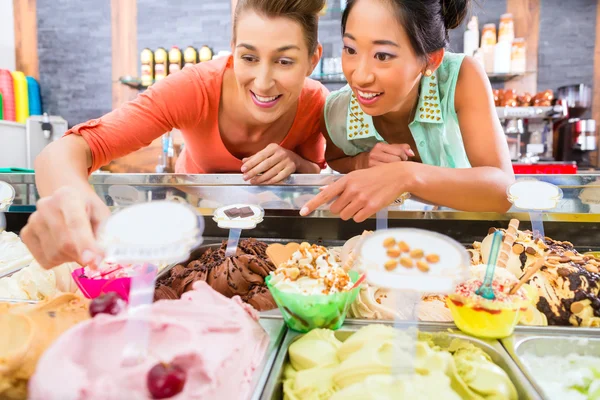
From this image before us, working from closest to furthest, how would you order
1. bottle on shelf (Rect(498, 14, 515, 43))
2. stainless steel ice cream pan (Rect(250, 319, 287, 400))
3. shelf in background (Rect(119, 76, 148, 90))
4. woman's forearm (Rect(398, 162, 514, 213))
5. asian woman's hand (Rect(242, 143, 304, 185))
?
1. stainless steel ice cream pan (Rect(250, 319, 287, 400))
2. woman's forearm (Rect(398, 162, 514, 213))
3. asian woman's hand (Rect(242, 143, 304, 185))
4. bottle on shelf (Rect(498, 14, 515, 43))
5. shelf in background (Rect(119, 76, 148, 90))

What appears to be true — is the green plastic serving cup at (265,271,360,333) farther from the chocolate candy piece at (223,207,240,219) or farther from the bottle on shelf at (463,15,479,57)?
the bottle on shelf at (463,15,479,57)

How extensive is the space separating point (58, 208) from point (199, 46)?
200 inches

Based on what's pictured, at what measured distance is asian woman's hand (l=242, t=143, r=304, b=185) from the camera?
136cm

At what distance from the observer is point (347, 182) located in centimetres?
112

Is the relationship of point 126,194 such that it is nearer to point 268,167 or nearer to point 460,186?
point 268,167

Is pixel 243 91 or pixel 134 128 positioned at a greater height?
pixel 243 91

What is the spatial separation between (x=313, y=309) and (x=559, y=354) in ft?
2.12

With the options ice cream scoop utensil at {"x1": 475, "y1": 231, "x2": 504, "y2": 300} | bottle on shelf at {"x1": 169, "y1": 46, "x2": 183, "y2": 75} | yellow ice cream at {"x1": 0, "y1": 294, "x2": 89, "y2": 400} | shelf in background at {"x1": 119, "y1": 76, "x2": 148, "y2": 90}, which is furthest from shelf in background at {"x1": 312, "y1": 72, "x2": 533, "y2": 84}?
yellow ice cream at {"x1": 0, "y1": 294, "x2": 89, "y2": 400}

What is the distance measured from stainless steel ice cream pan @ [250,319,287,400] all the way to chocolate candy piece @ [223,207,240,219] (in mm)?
301

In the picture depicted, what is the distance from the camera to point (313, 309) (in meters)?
1.05

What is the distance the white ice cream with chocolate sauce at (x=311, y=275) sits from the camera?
1.08 m

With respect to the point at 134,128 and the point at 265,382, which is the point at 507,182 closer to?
the point at 265,382

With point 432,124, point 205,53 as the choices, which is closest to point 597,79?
point 432,124

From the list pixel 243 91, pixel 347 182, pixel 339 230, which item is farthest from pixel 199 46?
pixel 347 182
